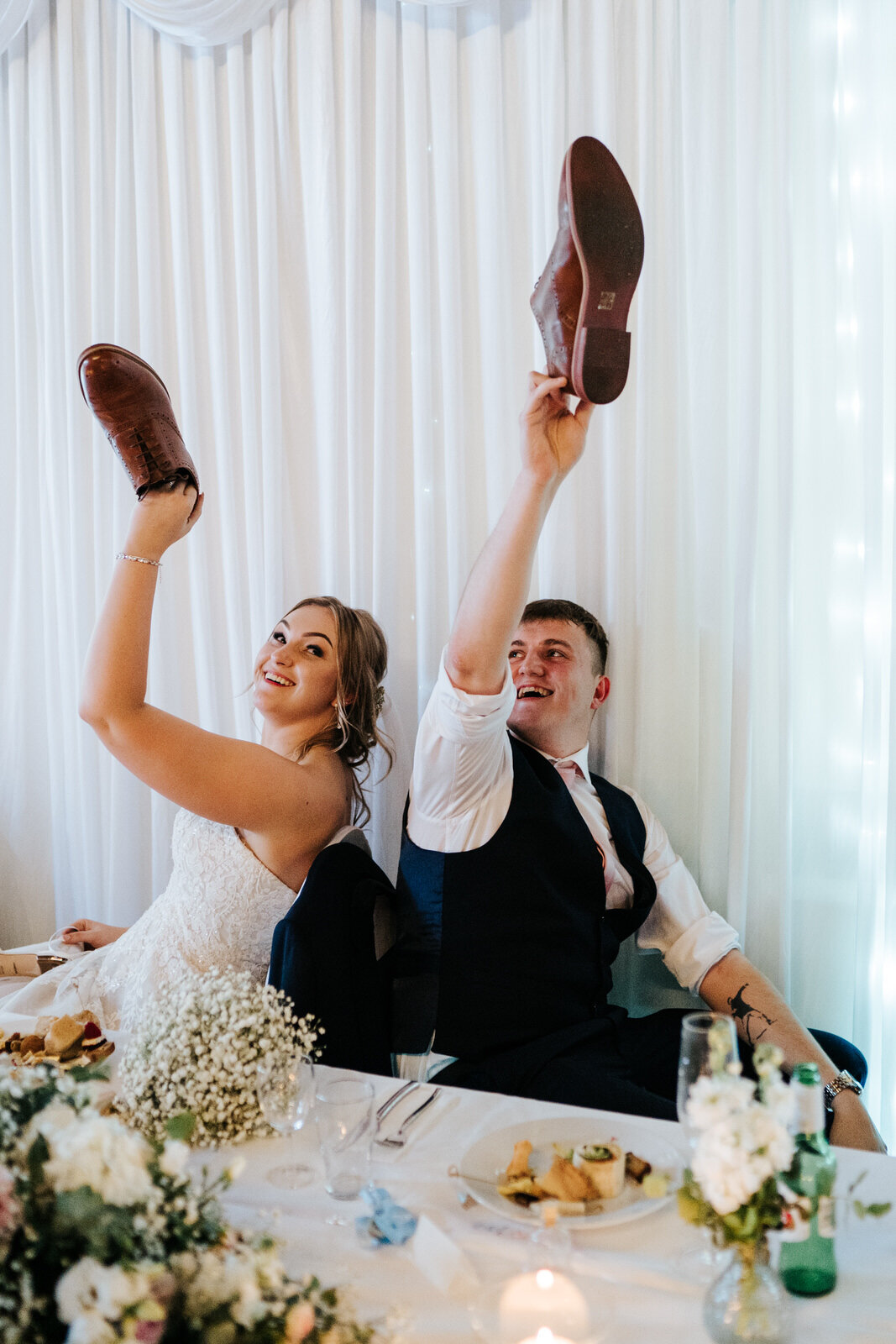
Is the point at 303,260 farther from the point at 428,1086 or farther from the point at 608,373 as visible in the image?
the point at 428,1086

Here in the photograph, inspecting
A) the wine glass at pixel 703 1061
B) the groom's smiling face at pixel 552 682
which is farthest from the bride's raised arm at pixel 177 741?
the wine glass at pixel 703 1061

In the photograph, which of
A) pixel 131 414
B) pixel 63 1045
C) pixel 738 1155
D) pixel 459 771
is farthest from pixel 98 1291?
pixel 131 414

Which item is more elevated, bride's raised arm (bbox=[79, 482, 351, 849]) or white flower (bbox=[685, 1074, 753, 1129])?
bride's raised arm (bbox=[79, 482, 351, 849])

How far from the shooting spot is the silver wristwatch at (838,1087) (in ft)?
6.04

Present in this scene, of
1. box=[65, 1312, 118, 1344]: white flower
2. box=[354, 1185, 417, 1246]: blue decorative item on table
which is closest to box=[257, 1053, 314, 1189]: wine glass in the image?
box=[354, 1185, 417, 1246]: blue decorative item on table

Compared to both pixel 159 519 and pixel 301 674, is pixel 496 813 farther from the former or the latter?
pixel 159 519

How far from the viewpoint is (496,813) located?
5.91 ft

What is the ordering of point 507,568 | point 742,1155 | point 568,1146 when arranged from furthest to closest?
1. point 507,568
2. point 568,1146
3. point 742,1155

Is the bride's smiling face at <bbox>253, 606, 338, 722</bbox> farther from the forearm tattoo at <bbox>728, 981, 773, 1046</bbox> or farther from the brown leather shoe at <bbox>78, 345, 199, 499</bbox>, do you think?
the forearm tattoo at <bbox>728, 981, 773, 1046</bbox>

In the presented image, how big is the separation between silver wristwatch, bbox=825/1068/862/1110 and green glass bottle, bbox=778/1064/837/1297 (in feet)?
3.22

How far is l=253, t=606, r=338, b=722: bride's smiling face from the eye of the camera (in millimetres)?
2143

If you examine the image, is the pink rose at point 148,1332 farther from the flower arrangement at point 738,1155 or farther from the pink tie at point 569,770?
the pink tie at point 569,770

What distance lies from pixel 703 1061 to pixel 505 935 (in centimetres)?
87

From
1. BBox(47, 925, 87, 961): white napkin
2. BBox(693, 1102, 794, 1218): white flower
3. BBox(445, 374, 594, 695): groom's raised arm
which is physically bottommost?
BBox(47, 925, 87, 961): white napkin
